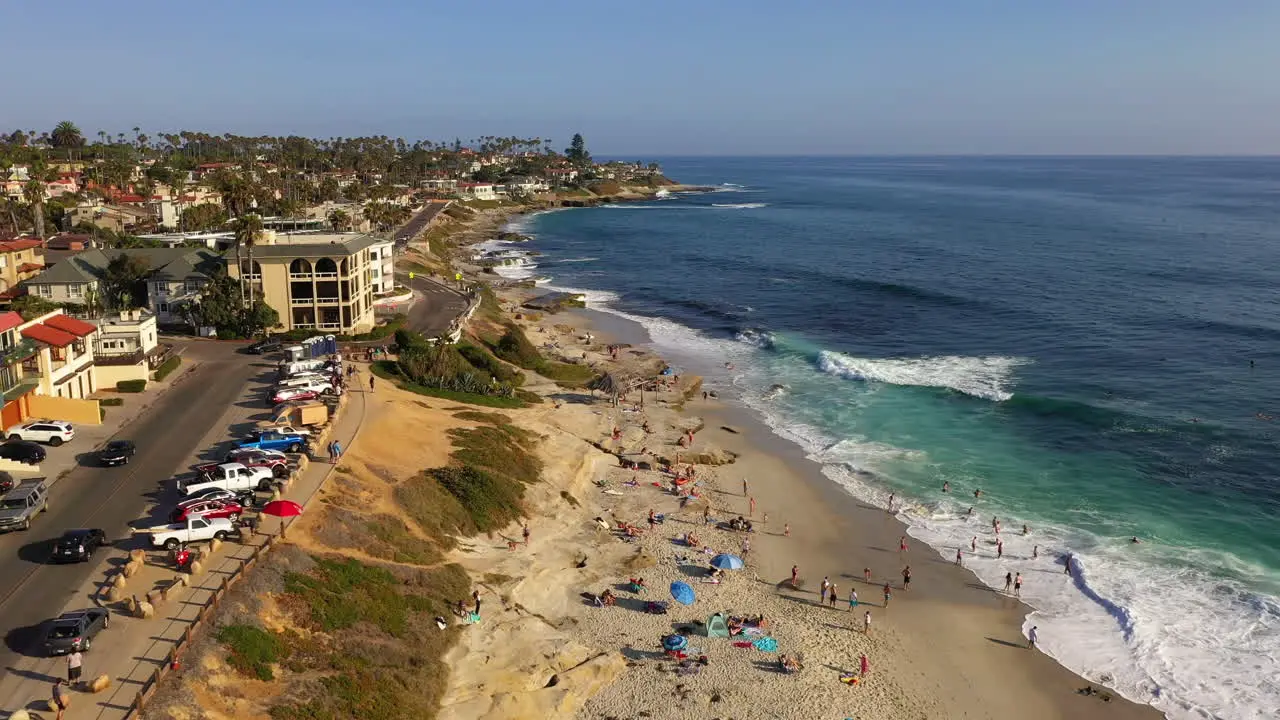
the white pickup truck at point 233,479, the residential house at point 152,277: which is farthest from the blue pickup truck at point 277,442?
the residential house at point 152,277

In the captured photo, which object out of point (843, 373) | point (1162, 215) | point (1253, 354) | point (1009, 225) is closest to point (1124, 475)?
point (843, 373)

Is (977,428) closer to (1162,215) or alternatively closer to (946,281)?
(946,281)

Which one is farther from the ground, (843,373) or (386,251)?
(386,251)

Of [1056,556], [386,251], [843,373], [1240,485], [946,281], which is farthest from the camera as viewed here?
[946,281]

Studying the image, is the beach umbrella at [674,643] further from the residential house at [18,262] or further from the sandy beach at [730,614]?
the residential house at [18,262]

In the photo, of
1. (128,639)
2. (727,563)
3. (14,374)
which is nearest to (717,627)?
(727,563)

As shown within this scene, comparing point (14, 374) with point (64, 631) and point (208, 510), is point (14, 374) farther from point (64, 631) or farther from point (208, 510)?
point (64, 631)

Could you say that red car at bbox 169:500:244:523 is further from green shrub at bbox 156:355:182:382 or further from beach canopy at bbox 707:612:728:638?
green shrub at bbox 156:355:182:382

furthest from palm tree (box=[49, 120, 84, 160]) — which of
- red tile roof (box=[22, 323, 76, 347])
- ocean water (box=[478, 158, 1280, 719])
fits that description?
red tile roof (box=[22, 323, 76, 347])
